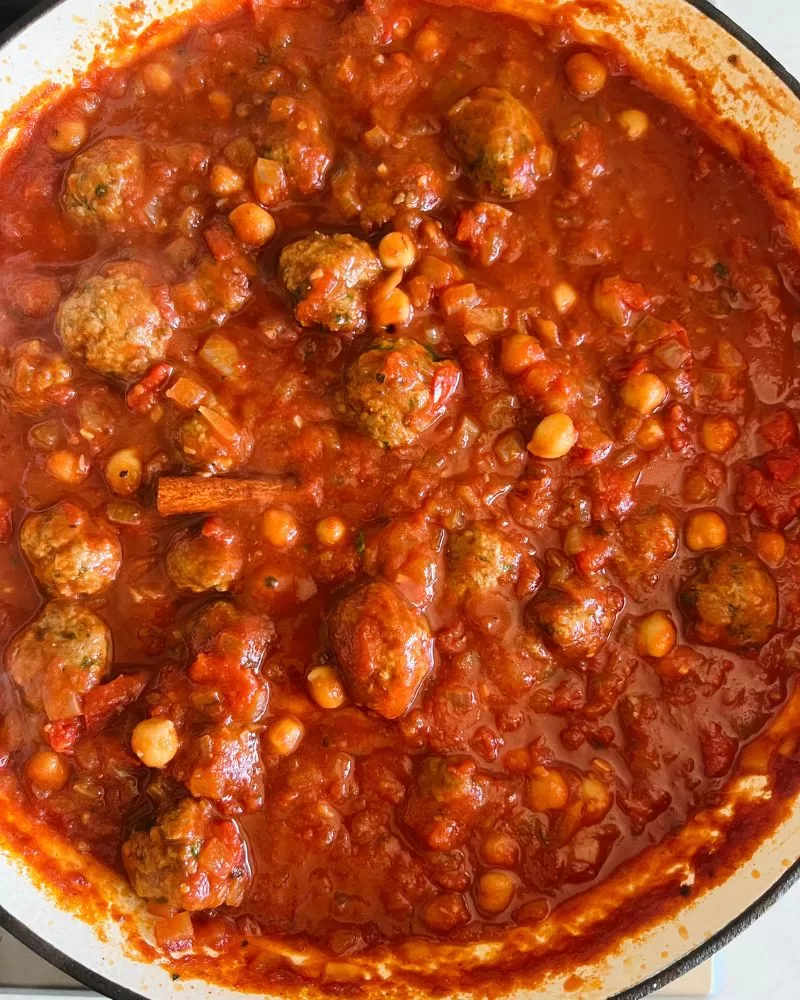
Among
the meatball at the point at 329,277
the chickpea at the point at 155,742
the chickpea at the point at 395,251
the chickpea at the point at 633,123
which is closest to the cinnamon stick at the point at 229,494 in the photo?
the meatball at the point at 329,277

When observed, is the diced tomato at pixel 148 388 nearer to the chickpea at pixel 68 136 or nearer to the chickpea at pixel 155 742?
the chickpea at pixel 68 136

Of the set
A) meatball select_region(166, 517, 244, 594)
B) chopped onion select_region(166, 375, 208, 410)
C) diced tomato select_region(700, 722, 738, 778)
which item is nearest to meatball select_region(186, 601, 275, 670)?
meatball select_region(166, 517, 244, 594)

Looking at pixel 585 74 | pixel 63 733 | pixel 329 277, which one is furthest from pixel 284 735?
pixel 585 74

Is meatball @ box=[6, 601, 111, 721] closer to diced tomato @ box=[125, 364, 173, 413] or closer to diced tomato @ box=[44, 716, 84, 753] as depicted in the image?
diced tomato @ box=[44, 716, 84, 753]

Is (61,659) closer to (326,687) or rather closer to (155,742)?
(155,742)

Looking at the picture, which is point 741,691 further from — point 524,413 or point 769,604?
point 524,413

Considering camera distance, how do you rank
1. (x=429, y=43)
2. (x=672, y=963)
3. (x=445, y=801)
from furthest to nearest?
(x=429, y=43) < (x=445, y=801) < (x=672, y=963)
